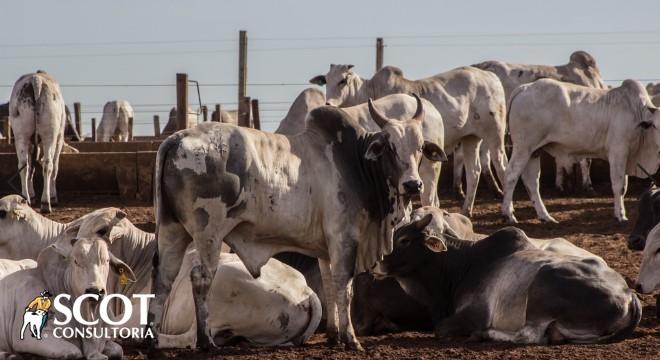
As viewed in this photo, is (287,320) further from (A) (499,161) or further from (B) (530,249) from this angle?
(A) (499,161)

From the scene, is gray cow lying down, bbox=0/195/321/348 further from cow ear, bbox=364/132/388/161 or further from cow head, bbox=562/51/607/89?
cow head, bbox=562/51/607/89

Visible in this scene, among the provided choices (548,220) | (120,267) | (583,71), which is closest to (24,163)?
(548,220)

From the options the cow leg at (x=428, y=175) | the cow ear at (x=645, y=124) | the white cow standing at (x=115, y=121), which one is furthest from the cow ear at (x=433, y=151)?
the white cow standing at (x=115, y=121)

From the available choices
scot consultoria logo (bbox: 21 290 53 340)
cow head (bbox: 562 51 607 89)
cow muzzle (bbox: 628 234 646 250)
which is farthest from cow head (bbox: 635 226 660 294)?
cow head (bbox: 562 51 607 89)

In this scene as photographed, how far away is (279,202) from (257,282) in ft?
2.36

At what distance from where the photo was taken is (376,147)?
951 cm

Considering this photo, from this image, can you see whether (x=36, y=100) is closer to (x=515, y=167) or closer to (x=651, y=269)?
(x=515, y=167)

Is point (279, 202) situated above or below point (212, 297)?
above

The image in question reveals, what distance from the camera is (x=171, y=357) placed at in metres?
8.93

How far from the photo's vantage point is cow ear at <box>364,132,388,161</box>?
9453 mm

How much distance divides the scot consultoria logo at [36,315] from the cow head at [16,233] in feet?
7.20

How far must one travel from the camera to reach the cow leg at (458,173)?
17453 mm

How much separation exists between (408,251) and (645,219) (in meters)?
2.84

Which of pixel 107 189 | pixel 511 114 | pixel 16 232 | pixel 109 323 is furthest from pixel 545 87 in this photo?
pixel 109 323
